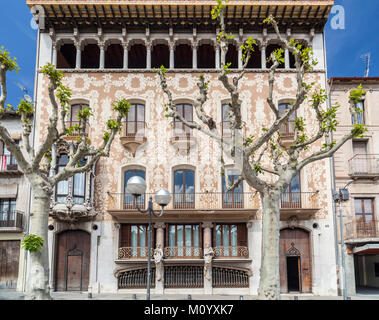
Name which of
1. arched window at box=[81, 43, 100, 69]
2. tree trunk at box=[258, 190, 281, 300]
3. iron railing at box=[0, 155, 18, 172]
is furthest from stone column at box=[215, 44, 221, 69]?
iron railing at box=[0, 155, 18, 172]

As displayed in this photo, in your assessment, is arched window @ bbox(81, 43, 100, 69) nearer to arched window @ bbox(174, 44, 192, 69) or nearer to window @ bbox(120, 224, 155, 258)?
arched window @ bbox(174, 44, 192, 69)

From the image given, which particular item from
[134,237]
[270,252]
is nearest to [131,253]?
[134,237]

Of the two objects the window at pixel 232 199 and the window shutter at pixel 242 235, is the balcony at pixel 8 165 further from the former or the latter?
the window shutter at pixel 242 235

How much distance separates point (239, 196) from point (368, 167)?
7.82 meters

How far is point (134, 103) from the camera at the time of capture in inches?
961

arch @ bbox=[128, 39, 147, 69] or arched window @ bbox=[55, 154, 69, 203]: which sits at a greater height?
arch @ bbox=[128, 39, 147, 69]

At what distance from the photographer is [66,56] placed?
88.0 feet

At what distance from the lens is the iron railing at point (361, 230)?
22.4 meters

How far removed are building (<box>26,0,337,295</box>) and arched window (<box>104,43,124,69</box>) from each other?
299 mm

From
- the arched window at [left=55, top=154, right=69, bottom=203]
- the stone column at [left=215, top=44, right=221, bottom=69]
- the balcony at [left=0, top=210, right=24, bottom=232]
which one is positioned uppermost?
the stone column at [left=215, top=44, right=221, bottom=69]

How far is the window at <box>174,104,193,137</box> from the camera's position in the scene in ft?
77.8

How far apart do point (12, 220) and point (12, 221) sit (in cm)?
13

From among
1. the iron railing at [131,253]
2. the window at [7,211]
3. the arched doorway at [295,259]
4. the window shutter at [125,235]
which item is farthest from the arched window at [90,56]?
the arched doorway at [295,259]

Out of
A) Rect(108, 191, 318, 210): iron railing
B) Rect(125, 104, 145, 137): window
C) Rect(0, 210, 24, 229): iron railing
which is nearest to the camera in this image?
Rect(0, 210, 24, 229): iron railing
